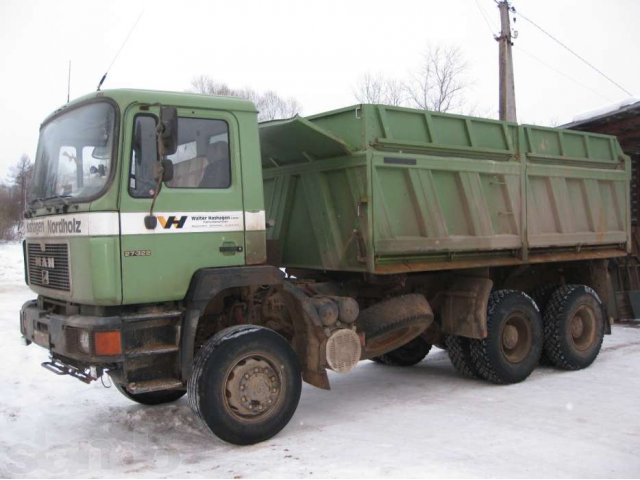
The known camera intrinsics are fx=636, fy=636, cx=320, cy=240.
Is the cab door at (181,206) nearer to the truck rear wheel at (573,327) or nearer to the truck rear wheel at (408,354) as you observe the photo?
the truck rear wheel at (408,354)

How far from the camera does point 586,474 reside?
14.8 ft

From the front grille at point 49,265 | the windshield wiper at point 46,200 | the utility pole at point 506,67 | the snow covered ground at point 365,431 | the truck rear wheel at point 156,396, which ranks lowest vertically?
the snow covered ground at point 365,431

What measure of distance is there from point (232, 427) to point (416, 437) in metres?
1.56

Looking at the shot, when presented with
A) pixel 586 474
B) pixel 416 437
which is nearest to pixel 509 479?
pixel 586 474

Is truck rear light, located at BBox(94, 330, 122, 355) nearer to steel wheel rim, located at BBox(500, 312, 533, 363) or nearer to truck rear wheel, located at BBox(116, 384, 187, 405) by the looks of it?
truck rear wheel, located at BBox(116, 384, 187, 405)

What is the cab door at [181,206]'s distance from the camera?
4879 millimetres

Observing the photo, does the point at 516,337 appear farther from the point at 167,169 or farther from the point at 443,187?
the point at 167,169

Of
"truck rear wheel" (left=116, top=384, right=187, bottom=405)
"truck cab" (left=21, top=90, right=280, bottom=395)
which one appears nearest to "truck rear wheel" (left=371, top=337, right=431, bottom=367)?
"truck rear wheel" (left=116, top=384, right=187, bottom=405)

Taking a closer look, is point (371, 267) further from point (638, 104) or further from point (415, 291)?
point (638, 104)

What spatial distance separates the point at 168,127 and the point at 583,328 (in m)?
6.25

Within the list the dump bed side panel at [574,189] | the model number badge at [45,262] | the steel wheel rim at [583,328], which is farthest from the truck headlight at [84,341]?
the steel wheel rim at [583,328]

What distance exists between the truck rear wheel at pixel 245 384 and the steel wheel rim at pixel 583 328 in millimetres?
4471

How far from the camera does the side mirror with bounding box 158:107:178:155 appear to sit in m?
4.73

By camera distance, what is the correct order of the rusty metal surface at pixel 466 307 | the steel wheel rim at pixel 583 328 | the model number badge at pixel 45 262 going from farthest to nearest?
the steel wheel rim at pixel 583 328 → the rusty metal surface at pixel 466 307 → the model number badge at pixel 45 262
